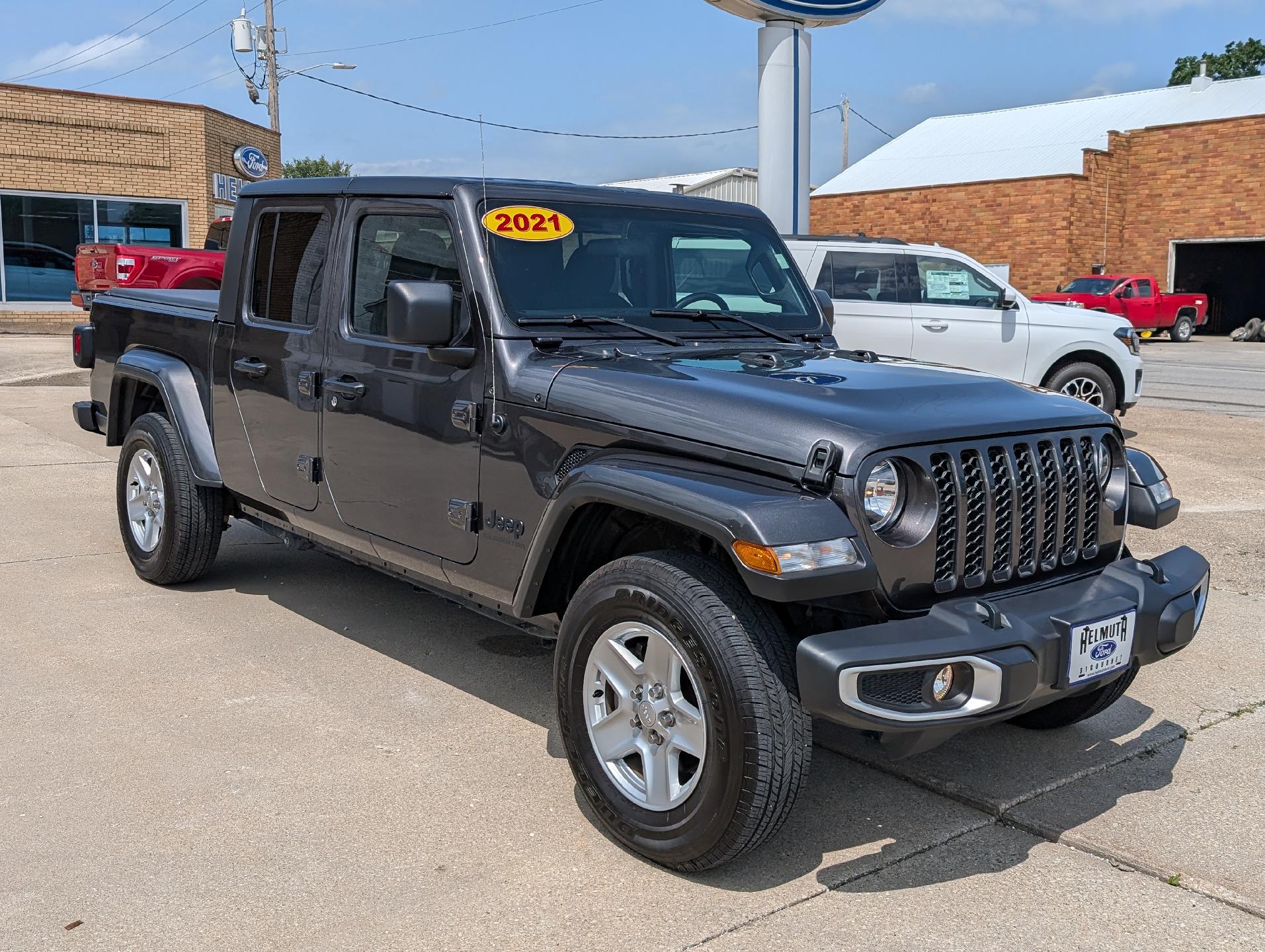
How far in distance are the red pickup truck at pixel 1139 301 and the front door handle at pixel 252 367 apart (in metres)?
26.5

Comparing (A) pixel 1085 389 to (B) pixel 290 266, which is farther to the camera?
(A) pixel 1085 389

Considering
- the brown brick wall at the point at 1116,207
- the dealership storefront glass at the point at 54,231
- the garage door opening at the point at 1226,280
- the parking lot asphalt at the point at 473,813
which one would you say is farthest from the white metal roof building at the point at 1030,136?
the parking lot asphalt at the point at 473,813

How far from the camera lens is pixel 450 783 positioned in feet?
12.7

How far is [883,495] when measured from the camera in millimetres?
3188

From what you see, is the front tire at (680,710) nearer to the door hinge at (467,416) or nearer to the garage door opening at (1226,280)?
the door hinge at (467,416)

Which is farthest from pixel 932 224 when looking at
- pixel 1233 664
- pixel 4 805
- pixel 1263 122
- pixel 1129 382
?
pixel 4 805

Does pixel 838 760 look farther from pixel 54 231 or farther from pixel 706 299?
pixel 54 231

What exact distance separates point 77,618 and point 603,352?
9.84 feet

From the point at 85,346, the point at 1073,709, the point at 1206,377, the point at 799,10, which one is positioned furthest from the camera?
the point at 1206,377

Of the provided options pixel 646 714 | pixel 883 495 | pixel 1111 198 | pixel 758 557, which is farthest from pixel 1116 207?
pixel 758 557

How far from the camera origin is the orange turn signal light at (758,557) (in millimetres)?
2961

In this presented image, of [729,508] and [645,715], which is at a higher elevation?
[729,508]

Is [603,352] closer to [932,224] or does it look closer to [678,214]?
[678,214]

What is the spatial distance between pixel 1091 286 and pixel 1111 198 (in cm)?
743
